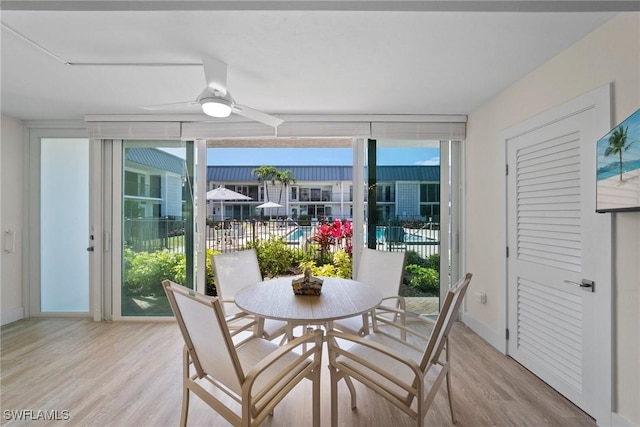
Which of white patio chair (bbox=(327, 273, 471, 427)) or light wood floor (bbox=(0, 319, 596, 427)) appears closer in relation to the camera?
white patio chair (bbox=(327, 273, 471, 427))

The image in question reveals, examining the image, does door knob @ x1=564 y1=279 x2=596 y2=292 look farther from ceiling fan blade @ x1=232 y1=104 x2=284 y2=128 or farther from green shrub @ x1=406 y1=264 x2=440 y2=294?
ceiling fan blade @ x1=232 y1=104 x2=284 y2=128

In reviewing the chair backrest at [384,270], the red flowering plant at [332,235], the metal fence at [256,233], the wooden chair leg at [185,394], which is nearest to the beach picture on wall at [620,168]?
the chair backrest at [384,270]

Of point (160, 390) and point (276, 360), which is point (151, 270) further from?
point (276, 360)

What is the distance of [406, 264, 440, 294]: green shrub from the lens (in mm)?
3398

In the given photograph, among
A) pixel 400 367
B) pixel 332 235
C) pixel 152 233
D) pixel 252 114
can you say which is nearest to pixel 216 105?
pixel 252 114

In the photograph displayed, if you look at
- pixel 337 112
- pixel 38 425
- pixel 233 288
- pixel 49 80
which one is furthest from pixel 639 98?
pixel 49 80

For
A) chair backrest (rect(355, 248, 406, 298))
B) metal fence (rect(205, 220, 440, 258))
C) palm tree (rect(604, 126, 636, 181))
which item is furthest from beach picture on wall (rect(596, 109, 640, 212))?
metal fence (rect(205, 220, 440, 258))

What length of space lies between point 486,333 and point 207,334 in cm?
274

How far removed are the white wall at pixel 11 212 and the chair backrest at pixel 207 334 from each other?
3.31m

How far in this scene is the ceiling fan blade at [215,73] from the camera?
1.97 m

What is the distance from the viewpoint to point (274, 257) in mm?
5074

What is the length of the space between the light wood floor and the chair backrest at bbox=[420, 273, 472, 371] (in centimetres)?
64

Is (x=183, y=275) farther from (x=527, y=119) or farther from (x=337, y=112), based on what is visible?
(x=527, y=119)

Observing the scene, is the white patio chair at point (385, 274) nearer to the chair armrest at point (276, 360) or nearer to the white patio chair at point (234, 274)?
the chair armrest at point (276, 360)
